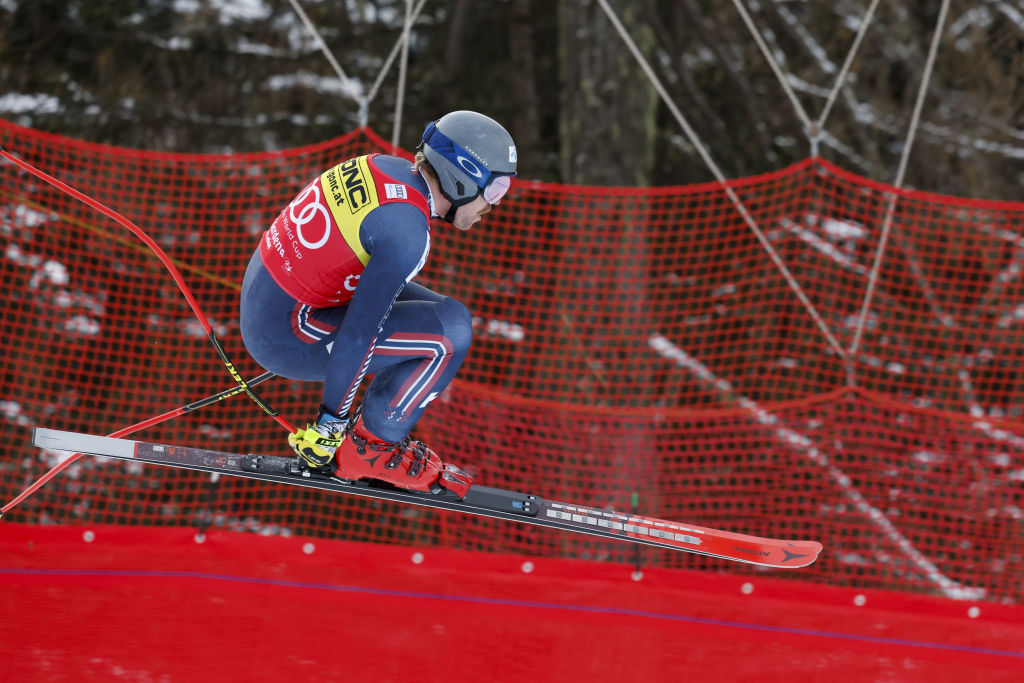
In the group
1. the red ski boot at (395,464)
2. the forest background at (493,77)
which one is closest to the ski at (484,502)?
the red ski boot at (395,464)

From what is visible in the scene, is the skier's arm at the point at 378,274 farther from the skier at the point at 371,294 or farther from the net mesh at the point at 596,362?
the net mesh at the point at 596,362

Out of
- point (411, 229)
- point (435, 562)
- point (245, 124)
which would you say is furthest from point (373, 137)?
point (245, 124)

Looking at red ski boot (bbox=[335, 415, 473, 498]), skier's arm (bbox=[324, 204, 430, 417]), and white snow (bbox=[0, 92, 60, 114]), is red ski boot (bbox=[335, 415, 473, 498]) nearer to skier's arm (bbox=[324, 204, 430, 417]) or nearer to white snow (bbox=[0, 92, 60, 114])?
skier's arm (bbox=[324, 204, 430, 417])

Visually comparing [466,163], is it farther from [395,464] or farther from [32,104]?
[32,104]

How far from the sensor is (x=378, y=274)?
3039 mm

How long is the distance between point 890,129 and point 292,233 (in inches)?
305

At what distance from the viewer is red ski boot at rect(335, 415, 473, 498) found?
349 cm

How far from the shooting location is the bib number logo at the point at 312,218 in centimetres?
316

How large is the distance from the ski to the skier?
93 millimetres

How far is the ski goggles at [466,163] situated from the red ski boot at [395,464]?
2.85 feet

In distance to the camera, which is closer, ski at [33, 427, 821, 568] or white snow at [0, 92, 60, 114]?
ski at [33, 427, 821, 568]

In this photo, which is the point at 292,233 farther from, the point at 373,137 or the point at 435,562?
the point at 373,137

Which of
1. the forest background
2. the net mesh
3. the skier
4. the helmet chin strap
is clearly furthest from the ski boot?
the forest background

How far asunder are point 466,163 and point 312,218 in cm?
49
